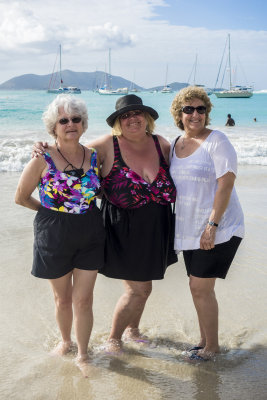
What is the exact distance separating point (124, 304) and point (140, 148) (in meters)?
1.26

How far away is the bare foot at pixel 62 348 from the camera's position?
338 cm

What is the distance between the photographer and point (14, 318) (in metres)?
3.91

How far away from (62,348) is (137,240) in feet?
3.42

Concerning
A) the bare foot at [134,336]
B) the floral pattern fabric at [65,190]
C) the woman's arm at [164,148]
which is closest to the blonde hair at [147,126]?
the woman's arm at [164,148]

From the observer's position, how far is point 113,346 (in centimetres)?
348

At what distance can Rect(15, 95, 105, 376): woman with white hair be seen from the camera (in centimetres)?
300

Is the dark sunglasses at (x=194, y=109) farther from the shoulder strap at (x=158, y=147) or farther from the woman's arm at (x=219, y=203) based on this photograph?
the woman's arm at (x=219, y=203)

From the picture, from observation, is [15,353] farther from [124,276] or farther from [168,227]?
[168,227]

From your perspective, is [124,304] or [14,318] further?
[14,318]

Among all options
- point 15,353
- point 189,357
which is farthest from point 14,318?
point 189,357

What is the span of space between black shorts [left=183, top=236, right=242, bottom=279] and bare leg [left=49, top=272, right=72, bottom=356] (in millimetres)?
941

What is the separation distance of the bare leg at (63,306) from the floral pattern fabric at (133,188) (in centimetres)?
68

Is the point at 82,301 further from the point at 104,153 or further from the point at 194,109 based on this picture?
the point at 194,109

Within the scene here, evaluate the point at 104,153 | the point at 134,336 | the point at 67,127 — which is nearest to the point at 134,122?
the point at 104,153
